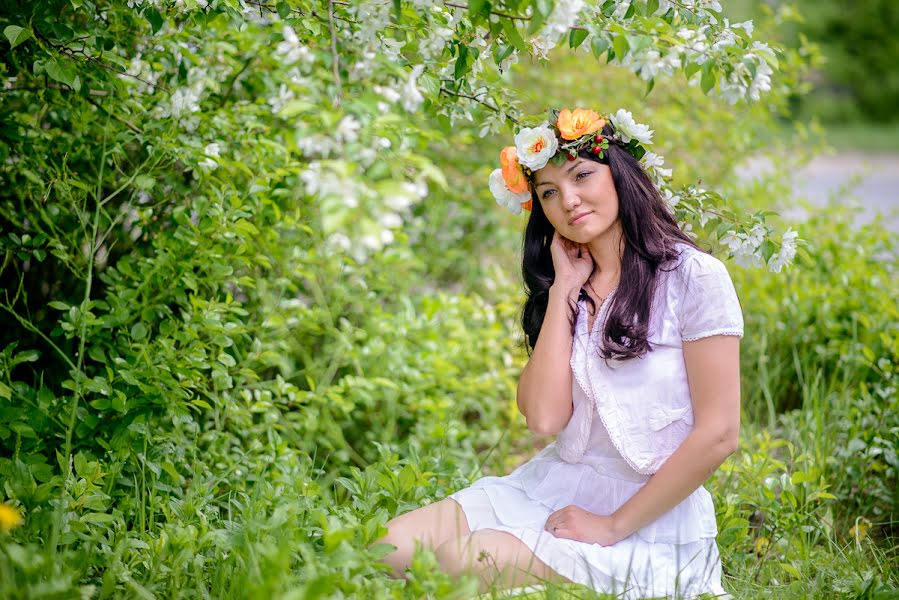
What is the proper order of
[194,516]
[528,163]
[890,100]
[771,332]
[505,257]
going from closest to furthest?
[528,163] < [194,516] < [771,332] < [505,257] < [890,100]

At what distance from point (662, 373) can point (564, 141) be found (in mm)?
672

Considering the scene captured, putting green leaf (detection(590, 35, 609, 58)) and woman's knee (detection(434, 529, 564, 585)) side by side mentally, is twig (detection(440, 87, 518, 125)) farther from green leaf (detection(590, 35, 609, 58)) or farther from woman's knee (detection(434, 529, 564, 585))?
woman's knee (detection(434, 529, 564, 585))

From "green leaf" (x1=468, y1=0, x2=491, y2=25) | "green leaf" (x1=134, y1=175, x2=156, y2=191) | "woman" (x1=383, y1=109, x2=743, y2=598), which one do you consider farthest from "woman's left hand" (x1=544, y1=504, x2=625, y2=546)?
"green leaf" (x1=134, y1=175, x2=156, y2=191)

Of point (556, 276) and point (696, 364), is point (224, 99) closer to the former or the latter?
point (556, 276)

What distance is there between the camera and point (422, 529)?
2125mm

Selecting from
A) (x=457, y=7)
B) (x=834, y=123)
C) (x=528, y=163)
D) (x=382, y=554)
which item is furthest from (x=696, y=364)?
(x=834, y=123)

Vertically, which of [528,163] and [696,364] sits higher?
[528,163]

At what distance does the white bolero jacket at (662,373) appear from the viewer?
6.62 feet

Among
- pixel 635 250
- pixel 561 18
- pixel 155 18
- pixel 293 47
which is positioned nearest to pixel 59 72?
pixel 155 18

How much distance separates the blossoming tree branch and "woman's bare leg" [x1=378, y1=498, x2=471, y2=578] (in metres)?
0.84

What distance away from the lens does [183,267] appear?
2426mm

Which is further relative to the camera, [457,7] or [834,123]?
[834,123]

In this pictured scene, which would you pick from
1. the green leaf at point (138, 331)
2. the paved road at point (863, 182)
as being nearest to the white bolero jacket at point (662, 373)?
the green leaf at point (138, 331)

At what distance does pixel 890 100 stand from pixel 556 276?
1942 cm
